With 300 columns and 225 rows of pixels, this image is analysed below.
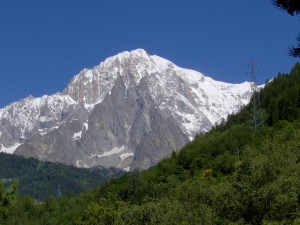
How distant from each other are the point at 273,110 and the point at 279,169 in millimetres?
143026

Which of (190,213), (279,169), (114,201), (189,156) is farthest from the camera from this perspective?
(189,156)

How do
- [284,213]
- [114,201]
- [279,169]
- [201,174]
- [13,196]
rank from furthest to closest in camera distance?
[201,174] < [114,201] < [279,169] < [284,213] < [13,196]

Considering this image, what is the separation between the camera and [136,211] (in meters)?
55.4

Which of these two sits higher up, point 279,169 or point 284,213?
point 279,169

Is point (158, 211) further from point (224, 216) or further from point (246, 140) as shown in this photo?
point (246, 140)

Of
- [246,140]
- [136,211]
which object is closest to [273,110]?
[246,140]

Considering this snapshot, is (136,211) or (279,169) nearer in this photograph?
(279,169)

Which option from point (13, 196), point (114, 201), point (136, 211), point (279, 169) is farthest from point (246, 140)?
point (13, 196)

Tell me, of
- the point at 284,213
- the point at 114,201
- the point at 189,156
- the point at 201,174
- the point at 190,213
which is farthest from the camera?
the point at 189,156

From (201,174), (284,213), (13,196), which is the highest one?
(201,174)

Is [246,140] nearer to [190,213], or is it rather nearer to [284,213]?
[190,213]

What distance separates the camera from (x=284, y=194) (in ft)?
126

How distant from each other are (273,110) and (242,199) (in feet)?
477

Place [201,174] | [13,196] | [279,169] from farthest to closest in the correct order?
1. [201,174]
2. [279,169]
3. [13,196]
